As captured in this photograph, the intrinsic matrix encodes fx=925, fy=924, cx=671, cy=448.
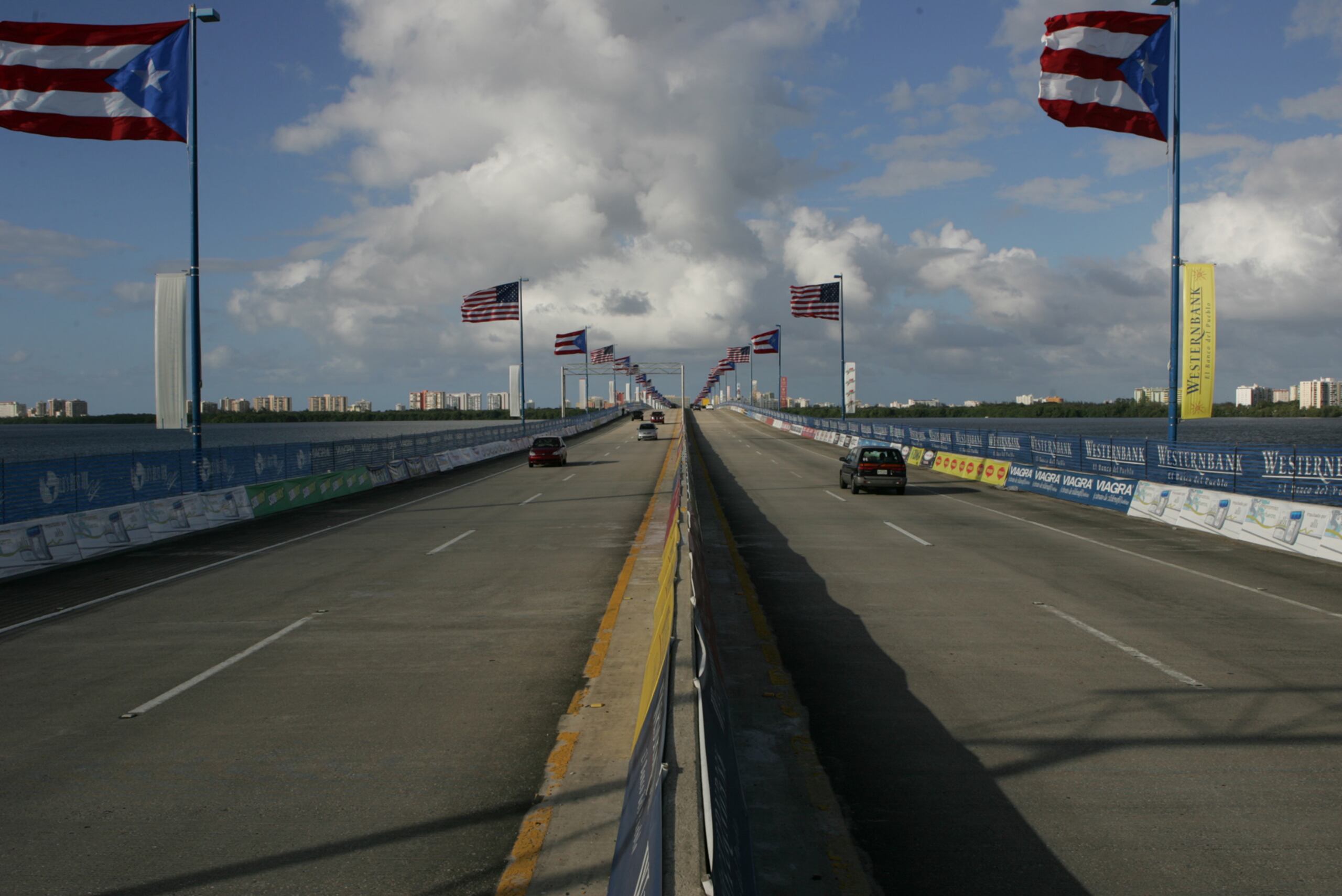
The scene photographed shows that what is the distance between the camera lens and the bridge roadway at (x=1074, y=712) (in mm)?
4902

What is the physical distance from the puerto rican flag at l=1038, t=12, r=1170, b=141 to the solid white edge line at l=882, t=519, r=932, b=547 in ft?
31.9

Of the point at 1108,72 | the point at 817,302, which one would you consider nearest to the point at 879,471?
the point at 1108,72

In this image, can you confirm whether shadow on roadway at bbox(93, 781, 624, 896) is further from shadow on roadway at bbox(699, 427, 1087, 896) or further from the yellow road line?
shadow on roadway at bbox(699, 427, 1087, 896)

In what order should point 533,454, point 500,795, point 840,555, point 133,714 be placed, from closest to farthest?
point 500,795 → point 133,714 → point 840,555 → point 533,454

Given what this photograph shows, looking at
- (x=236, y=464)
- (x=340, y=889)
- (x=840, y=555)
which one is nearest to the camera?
(x=340, y=889)

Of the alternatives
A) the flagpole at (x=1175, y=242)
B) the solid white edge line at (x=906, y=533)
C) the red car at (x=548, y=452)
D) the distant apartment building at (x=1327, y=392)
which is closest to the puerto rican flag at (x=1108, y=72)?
the flagpole at (x=1175, y=242)

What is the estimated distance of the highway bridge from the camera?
16.0 feet

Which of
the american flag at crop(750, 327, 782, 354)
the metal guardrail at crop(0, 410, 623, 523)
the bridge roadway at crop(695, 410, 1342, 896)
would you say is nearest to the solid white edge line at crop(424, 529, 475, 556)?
the bridge roadway at crop(695, 410, 1342, 896)

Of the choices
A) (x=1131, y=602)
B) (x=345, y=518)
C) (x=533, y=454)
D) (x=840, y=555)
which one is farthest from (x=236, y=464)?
(x=1131, y=602)

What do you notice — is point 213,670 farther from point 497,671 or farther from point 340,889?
point 340,889

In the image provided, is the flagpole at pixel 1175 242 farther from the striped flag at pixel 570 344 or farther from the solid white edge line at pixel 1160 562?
the striped flag at pixel 570 344

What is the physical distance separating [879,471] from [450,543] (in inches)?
562

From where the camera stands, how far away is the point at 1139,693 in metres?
7.71

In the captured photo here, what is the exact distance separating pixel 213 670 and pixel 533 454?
32.5 metres
